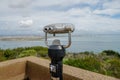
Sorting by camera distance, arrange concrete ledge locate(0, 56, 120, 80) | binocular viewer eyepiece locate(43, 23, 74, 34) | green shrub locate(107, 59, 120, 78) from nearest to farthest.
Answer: binocular viewer eyepiece locate(43, 23, 74, 34)
concrete ledge locate(0, 56, 120, 80)
green shrub locate(107, 59, 120, 78)

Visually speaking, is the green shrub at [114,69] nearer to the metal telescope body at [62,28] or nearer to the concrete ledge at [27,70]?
the concrete ledge at [27,70]

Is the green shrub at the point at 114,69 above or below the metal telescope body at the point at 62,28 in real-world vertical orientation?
below

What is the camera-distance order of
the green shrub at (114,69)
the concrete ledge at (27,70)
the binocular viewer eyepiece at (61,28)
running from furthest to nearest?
the green shrub at (114,69) → the concrete ledge at (27,70) → the binocular viewer eyepiece at (61,28)

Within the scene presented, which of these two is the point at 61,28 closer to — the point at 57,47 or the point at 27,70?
the point at 57,47

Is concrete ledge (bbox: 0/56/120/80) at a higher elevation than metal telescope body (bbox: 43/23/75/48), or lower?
lower

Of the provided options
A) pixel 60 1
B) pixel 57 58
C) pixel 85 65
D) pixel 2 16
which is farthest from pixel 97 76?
pixel 2 16

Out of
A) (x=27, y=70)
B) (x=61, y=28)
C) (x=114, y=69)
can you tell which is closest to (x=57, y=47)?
(x=61, y=28)

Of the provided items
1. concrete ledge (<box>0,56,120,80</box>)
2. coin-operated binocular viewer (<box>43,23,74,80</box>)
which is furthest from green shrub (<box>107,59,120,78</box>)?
coin-operated binocular viewer (<box>43,23,74,80</box>)

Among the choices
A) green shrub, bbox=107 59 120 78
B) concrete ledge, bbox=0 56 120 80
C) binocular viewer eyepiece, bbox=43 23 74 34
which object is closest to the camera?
binocular viewer eyepiece, bbox=43 23 74 34

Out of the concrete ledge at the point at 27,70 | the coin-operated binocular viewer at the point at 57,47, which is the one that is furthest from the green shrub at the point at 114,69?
the coin-operated binocular viewer at the point at 57,47

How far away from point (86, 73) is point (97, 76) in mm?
152

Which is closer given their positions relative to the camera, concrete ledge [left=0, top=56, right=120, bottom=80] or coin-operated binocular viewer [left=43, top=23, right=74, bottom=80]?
coin-operated binocular viewer [left=43, top=23, right=74, bottom=80]

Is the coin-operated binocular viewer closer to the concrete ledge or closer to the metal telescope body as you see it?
the metal telescope body

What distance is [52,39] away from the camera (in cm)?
138
